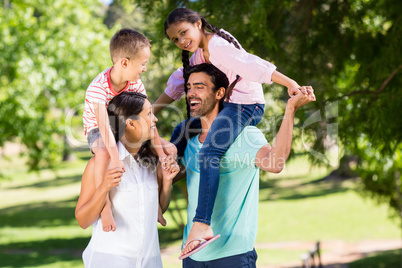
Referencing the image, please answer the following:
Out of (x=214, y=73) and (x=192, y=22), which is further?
(x=192, y=22)

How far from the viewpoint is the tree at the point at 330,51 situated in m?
4.22

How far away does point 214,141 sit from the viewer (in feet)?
7.57

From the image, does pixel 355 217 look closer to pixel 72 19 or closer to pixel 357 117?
pixel 72 19

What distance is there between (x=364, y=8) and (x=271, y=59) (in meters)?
1.24

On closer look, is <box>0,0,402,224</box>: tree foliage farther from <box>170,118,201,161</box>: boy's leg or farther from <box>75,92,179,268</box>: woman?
<box>75,92,179,268</box>: woman

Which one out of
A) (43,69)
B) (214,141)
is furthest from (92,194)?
(43,69)

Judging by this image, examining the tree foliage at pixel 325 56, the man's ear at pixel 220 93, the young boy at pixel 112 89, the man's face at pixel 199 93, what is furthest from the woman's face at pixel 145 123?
the tree foliage at pixel 325 56

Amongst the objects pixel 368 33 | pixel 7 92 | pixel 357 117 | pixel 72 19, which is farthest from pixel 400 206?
pixel 72 19

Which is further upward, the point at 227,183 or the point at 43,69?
the point at 43,69

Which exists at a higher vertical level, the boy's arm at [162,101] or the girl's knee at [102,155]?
the boy's arm at [162,101]

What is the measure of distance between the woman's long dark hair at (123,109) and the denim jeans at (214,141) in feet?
0.97

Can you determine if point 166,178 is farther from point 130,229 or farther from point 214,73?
point 214,73

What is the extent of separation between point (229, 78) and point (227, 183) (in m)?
0.50

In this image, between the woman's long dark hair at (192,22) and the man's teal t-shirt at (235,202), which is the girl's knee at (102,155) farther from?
the woman's long dark hair at (192,22)
